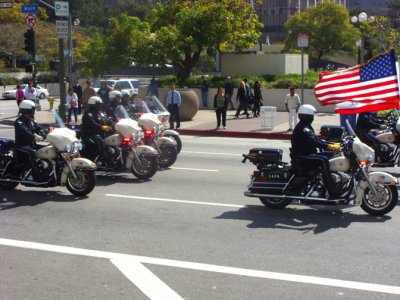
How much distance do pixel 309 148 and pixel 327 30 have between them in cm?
4946

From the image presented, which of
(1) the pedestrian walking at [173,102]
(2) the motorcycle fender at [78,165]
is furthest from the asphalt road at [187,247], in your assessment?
(1) the pedestrian walking at [173,102]

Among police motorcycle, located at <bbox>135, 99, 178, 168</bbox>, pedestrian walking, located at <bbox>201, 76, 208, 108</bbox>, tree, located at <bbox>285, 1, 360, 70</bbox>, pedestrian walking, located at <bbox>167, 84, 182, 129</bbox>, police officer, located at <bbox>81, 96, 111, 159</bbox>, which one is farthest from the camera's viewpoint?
tree, located at <bbox>285, 1, 360, 70</bbox>

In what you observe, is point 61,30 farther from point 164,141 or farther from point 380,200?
point 380,200

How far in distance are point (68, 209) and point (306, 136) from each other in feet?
12.8

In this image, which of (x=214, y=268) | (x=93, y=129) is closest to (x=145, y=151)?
(x=93, y=129)

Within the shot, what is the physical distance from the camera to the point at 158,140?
1394 cm

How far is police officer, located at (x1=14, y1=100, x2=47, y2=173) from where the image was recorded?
35.8ft

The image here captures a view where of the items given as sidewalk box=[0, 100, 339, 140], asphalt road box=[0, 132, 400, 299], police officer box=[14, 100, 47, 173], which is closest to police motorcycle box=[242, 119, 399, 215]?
asphalt road box=[0, 132, 400, 299]

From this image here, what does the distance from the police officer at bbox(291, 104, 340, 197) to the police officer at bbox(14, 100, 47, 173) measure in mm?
4586

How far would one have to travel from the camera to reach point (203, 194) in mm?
11086

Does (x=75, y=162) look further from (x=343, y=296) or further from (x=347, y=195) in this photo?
(x=343, y=296)

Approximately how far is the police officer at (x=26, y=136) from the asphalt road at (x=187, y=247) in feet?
2.43

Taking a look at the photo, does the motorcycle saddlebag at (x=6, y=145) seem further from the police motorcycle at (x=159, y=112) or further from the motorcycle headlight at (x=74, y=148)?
the police motorcycle at (x=159, y=112)

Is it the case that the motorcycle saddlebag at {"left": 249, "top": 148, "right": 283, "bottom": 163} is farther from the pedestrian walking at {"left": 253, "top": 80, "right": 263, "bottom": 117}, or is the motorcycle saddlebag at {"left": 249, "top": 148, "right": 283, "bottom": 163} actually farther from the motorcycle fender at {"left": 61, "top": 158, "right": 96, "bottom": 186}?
the pedestrian walking at {"left": 253, "top": 80, "right": 263, "bottom": 117}
